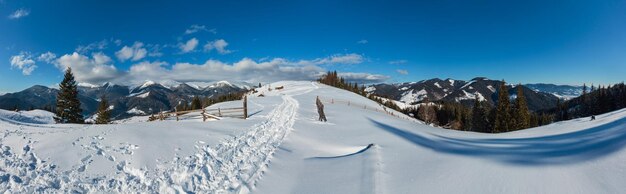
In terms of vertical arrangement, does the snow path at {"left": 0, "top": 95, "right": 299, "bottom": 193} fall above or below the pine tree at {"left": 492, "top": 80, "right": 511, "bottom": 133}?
above

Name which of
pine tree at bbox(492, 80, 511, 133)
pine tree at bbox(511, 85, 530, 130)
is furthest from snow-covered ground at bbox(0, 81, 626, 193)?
pine tree at bbox(511, 85, 530, 130)

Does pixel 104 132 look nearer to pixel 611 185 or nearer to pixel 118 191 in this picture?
pixel 118 191

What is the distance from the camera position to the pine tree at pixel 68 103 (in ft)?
161

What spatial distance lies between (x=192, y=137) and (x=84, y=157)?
5747 millimetres

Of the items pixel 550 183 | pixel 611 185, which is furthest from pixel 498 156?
pixel 611 185

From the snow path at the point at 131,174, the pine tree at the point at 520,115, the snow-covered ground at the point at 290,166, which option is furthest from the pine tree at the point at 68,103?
the pine tree at the point at 520,115

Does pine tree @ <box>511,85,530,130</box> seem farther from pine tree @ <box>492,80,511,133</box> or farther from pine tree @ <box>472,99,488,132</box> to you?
pine tree @ <box>472,99,488,132</box>

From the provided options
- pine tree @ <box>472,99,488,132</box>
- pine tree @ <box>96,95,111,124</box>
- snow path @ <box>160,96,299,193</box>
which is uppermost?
snow path @ <box>160,96,299,193</box>

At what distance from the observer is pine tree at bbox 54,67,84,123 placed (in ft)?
161

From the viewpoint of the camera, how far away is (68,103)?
50188 millimetres

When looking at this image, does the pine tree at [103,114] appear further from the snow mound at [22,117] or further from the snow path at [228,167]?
the snow path at [228,167]

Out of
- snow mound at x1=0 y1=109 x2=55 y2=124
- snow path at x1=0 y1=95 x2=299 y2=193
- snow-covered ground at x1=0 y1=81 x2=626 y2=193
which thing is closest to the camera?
snow-covered ground at x1=0 y1=81 x2=626 y2=193

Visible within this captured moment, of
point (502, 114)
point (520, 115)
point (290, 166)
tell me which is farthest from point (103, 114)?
point (520, 115)

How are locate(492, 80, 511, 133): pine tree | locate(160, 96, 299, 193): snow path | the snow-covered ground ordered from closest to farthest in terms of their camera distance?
the snow-covered ground
locate(160, 96, 299, 193): snow path
locate(492, 80, 511, 133): pine tree
